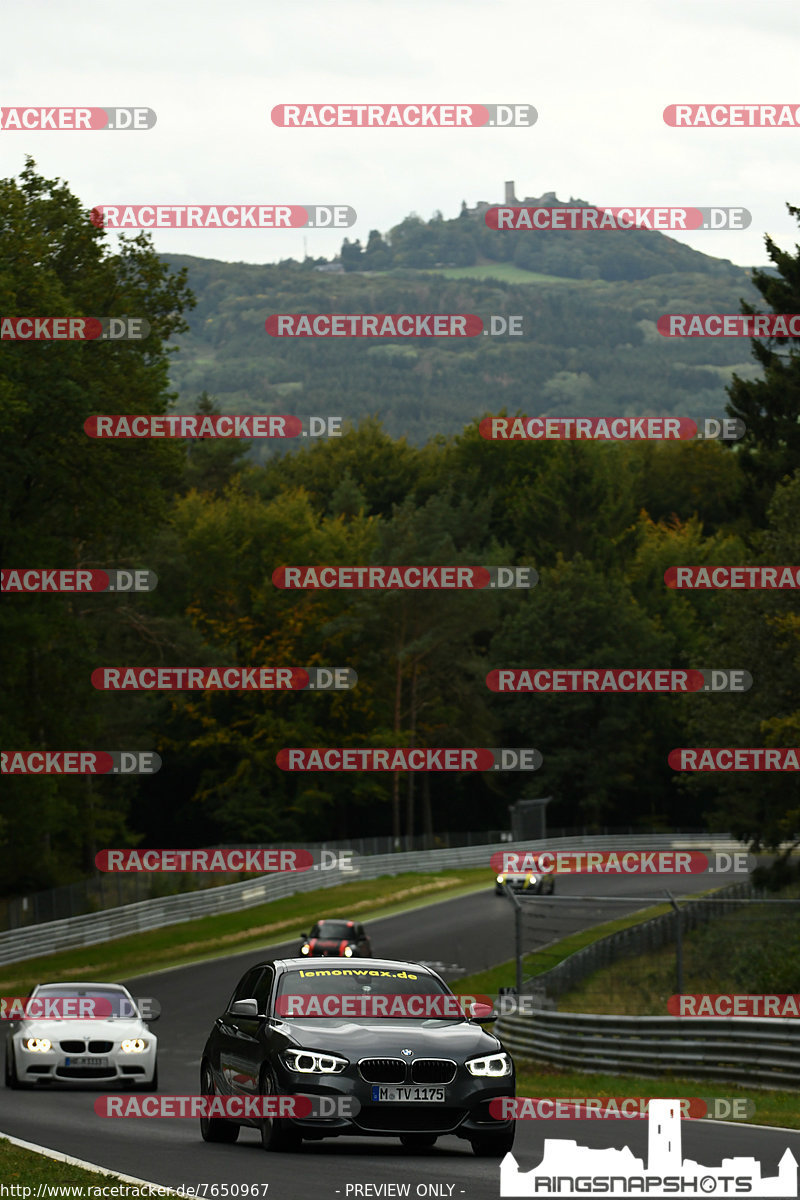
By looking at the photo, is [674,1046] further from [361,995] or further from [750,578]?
[750,578]

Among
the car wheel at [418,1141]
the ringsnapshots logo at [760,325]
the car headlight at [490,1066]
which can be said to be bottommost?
the car wheel at [418,1141]

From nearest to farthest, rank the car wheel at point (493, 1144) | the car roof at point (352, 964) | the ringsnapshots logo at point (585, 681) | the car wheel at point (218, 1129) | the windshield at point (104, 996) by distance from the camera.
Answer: the car wheel at point (493, 1144) → the car wheel at point (218, 1129) → the car roof at point (352, 964) → the windshield at point (104, 996) → the ringsnapshots logo at point (585, 681)

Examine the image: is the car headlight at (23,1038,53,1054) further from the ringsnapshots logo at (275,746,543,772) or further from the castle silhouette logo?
the ringsnapshots logo at (275,746,543,772)

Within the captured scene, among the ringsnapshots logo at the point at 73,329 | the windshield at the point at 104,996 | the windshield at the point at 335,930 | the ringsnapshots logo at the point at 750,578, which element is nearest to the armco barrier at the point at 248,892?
the windshield at the point at 335,930

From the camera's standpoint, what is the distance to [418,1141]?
12625 mm

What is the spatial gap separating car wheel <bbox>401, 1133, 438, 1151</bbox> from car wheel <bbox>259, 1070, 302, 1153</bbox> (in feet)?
2.91

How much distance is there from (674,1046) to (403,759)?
59.7m

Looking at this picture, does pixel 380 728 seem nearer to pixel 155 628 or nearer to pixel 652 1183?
pixel 155 628

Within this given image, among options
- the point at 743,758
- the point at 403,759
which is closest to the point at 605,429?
the point at 743,758

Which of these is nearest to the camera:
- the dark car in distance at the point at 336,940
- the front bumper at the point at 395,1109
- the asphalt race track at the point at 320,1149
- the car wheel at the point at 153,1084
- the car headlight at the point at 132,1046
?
the asphalt race track at the point at 320,1149

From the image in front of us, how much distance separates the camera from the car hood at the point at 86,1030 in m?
18.8

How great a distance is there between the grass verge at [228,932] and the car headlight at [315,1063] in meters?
28.8

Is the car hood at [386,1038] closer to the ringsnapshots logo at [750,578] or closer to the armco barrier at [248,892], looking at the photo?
the ringsnapshots logo at [750,578]

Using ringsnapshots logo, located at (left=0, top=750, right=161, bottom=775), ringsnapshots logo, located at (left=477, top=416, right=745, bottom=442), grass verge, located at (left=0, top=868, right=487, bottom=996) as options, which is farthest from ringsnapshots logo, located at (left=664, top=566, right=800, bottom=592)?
ringsnapshots logo, located at (left=0, top=750, right=161, bottom=775)
